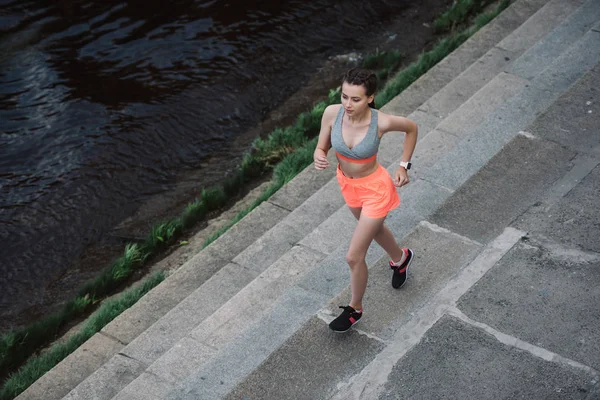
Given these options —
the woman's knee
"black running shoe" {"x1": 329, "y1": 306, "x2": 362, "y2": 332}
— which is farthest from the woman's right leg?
"black running shoe" {"x1": 329, "y1": 306, "x2": 362, "y2": 332}

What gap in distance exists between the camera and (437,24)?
35.7 ft

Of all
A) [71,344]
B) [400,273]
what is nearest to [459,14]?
[400,273]

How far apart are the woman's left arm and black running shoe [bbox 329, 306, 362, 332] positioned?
2.64 feet

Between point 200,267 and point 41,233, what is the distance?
104 inches

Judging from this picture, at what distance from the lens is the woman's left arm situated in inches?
183

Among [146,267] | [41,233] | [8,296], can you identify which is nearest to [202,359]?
[146,267]

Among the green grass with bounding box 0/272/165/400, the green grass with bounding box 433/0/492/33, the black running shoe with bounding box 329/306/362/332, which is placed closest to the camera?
the black running shoe with bounding box 329/306/362/332

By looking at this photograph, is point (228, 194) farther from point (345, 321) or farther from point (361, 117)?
point (361, 117)

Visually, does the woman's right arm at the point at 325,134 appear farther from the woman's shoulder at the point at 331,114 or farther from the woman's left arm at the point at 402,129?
the woman's left arm at the point at 402,129

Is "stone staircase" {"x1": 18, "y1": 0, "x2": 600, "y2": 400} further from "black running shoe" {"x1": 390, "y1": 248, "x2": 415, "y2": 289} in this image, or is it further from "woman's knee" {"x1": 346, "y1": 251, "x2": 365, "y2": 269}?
"woman's knee" {"x1": 346, "y1": 251, "x2": 365, "y2": 269}

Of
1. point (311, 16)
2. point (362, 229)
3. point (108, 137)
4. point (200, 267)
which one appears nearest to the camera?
point (362, 229)

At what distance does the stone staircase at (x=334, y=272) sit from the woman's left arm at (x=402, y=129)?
818mm

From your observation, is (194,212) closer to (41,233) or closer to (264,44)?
(41,233)

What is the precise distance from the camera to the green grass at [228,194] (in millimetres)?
6812
